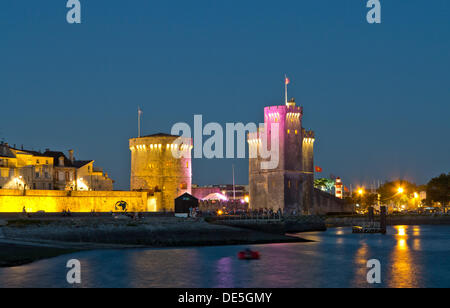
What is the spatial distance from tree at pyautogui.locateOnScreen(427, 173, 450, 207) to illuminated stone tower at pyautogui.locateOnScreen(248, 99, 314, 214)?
32.8m

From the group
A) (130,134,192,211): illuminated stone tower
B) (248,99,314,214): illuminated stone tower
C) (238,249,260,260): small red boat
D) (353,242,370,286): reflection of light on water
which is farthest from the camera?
(248,99,314,214): illuminated stone tower

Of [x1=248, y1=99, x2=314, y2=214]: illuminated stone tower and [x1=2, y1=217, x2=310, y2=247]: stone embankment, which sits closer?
[x1=2, y1=217, x2=310, y2=247]: stone embankment

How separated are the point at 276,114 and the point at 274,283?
6492 cm

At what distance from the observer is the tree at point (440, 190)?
11794 centimetres

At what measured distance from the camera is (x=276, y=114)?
319ft

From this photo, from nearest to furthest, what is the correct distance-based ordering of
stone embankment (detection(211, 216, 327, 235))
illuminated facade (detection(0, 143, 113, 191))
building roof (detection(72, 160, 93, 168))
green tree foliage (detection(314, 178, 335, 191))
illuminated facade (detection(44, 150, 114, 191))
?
1. stone embankment (detection(211, 216, 327, 235))
2. illuminated facade (detection(0, 143, 113, 191))
3. illuminated facade (detection(44, 150, 114, 191))
4. building roof (detection(72, 160, 93, 168))
5. green tree foliage (detection(314, 178, 335, 191))

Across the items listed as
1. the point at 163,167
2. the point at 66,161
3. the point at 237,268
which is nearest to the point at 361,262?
the point at 237,268

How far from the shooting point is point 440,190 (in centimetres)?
11838

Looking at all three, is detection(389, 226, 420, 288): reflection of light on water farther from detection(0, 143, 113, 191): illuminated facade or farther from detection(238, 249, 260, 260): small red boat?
detection(0, 143, 113, 191): illuminated facade

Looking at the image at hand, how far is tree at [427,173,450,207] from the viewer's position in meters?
118

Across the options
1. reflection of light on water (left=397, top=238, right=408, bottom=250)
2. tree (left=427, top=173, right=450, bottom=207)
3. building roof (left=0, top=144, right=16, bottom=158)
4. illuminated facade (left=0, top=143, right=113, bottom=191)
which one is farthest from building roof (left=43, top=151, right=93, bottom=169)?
tree (left=427, top=173, right=450, bottom=207)
